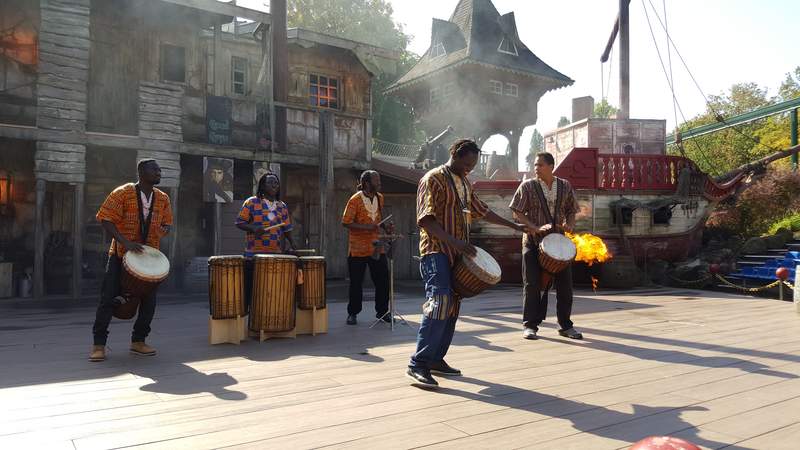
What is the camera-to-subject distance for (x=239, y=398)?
11.8 feet

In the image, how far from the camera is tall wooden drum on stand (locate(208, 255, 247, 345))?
553cm

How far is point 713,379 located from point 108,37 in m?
13.2

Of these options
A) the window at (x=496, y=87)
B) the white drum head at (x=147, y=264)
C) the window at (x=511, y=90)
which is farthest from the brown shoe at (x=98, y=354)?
the window at (x=511, y=90)

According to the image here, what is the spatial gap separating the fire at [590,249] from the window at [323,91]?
7.44 m

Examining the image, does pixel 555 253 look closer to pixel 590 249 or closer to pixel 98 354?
pixel 98 354

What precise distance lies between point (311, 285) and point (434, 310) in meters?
2.45

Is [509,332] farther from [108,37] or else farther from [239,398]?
[108,37]

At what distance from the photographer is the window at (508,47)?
24.8 meters

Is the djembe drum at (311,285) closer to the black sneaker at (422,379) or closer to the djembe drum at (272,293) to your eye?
the djembe drum at (272,293)

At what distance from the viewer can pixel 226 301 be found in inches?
219

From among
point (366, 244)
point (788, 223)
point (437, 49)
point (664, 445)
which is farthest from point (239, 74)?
point (788, 223)

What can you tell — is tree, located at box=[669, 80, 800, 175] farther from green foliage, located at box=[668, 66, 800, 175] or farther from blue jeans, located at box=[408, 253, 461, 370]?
blue jeans, located at box=[408, 253, 461, 370]

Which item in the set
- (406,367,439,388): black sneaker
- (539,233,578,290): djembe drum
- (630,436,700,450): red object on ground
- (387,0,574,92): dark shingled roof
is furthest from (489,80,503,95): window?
(630,436,700,450): red object on ground

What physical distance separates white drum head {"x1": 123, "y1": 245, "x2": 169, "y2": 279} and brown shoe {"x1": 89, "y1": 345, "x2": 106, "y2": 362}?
775 mm
